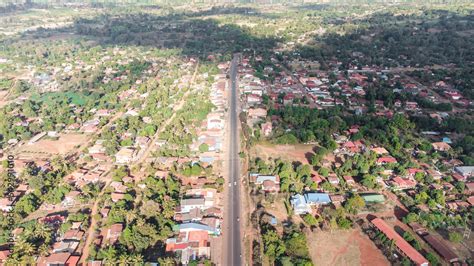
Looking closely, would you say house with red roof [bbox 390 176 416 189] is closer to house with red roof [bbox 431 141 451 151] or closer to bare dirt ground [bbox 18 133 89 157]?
house with red roof [bbox 431 141 451 151]

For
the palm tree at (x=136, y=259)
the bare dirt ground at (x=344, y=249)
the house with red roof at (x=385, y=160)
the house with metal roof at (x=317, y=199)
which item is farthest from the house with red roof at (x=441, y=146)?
the palm tree at (x=136, y=259)

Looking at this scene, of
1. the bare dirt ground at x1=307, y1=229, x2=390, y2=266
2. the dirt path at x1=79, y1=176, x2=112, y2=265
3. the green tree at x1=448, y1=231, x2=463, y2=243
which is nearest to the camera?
the bare dirt ground at x1=307, y1=229, x2=390, y2=266

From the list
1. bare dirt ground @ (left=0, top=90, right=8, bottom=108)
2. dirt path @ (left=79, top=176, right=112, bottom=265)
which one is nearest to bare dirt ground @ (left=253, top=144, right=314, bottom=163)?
dirt path @ (left=79, top=176, right=112, bottom=265)

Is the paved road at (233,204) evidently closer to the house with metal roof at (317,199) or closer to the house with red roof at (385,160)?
the house with metal roof at (317,199)

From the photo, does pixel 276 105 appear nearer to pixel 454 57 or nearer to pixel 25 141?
pixel 25 141

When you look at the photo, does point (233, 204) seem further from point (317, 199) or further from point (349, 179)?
point (349, 179)

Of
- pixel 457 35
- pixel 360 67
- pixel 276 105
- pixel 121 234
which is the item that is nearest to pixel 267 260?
→ pixel 121 234
